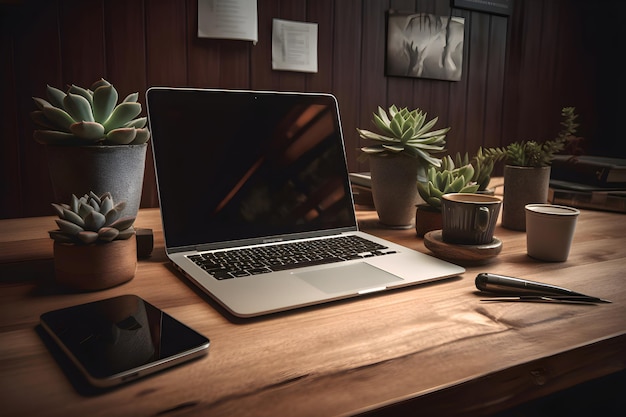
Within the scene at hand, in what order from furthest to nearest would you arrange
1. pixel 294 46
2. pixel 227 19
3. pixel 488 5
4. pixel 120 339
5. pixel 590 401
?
pixel 488 5 < pixel 294 46 < pixel 227 19 < pixel 590 401 < pixel 120 339

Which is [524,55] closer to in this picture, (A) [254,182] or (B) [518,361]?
(A) [254,182]

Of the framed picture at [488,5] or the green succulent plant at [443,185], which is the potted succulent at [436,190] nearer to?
the green succulent plant at [443,185]

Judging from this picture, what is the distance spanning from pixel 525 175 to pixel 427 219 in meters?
0.25

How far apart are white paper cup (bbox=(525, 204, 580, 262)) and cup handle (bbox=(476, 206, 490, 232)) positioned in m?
0.12

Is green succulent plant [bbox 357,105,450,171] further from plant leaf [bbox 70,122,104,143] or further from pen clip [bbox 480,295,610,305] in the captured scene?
plant leaf [bbox 70,122,104,143]

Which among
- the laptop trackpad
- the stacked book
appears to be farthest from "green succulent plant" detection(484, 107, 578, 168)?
the laptop trackpad

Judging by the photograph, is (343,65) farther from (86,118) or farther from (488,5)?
(86,118)

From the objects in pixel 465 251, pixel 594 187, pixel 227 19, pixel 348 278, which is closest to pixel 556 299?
pixel 465 251

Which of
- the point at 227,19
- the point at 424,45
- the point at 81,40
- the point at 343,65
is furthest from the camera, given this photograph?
the point at 424,45

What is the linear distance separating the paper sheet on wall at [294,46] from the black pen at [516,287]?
1.11 m

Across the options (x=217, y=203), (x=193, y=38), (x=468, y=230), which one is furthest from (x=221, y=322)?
(x=193, y=38)

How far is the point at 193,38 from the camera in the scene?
1487 mm

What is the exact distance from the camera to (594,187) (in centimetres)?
137

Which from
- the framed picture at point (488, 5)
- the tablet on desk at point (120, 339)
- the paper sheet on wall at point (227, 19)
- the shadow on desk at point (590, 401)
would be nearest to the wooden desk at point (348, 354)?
the tablet on desk at point (120, 339)
